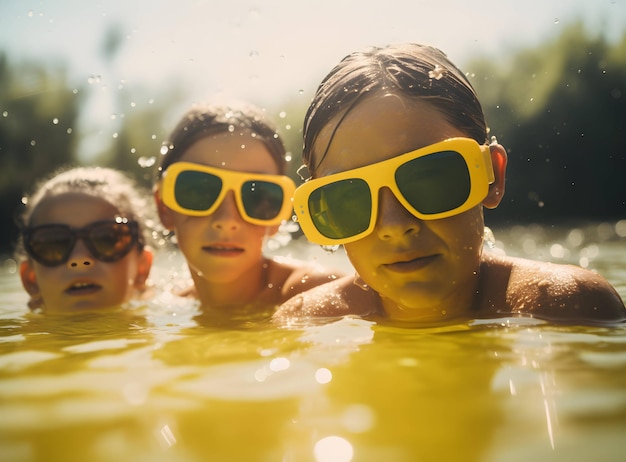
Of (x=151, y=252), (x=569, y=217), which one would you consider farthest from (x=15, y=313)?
(x=569, y=217)

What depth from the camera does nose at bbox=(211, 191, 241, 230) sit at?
427 cm

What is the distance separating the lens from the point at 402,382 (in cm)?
141

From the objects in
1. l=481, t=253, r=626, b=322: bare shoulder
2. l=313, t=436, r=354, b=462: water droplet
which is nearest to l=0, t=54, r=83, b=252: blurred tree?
l=481, t=253, r=626, b=322: bare shoulder

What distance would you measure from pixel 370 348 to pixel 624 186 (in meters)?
11.7

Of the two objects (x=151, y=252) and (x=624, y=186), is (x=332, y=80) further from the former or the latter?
(x=624, y=186)

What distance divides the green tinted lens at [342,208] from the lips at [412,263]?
0.74ft

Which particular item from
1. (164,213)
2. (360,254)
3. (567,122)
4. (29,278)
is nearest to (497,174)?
(360,254)

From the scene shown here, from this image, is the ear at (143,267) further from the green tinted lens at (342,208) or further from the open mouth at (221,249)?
the green tinted lens at (342,208)

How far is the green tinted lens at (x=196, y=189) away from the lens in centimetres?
428

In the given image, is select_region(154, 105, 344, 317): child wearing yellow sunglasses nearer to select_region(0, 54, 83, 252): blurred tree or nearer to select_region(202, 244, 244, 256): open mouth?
select_region(202, 244, 244, 256): open mouth

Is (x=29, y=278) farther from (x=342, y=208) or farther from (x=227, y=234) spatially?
(x=342, y=208)

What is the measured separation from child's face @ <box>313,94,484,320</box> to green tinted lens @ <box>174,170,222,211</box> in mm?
1800

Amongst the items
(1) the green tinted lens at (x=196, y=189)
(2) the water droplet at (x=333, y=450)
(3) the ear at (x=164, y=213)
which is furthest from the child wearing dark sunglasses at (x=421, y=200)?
(3) the ear at (x=164, y=213)

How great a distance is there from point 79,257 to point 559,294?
137 inches
